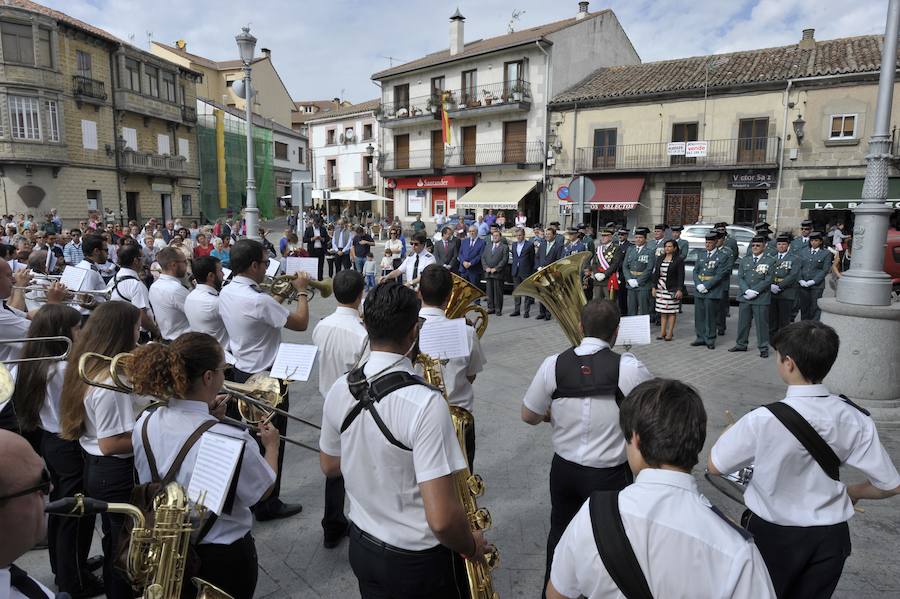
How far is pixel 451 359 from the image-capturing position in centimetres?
363

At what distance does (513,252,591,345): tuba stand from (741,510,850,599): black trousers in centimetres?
174

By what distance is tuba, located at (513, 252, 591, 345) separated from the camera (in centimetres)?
397

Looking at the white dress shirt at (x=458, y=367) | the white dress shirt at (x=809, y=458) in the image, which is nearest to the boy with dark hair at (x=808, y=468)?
the white dress shirt at (x=809, y=458)

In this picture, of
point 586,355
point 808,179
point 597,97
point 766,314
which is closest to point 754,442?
point 586,355

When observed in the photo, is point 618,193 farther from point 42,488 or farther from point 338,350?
point 42,488

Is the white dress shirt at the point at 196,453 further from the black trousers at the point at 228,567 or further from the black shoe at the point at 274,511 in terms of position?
the black shoe at the point at 274,511

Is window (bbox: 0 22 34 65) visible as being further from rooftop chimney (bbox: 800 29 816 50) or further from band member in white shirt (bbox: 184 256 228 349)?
rooftop chimney (bbox: 800 29 816 50)

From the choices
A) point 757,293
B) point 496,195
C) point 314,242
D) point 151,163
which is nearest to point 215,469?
point 757,293

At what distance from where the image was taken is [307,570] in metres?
3.47

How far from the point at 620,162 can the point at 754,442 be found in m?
25.0

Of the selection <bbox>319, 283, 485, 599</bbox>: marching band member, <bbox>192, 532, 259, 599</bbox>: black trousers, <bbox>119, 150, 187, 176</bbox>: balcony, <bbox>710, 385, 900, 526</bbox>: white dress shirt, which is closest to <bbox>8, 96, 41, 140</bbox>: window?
<bbox>119, 150, 187, 176</bbox>: balcony

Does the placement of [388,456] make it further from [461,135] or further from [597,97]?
[461,135]

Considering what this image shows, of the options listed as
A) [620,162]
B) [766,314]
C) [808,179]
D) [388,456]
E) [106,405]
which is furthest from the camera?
[620,162]

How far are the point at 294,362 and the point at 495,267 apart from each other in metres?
8.40
